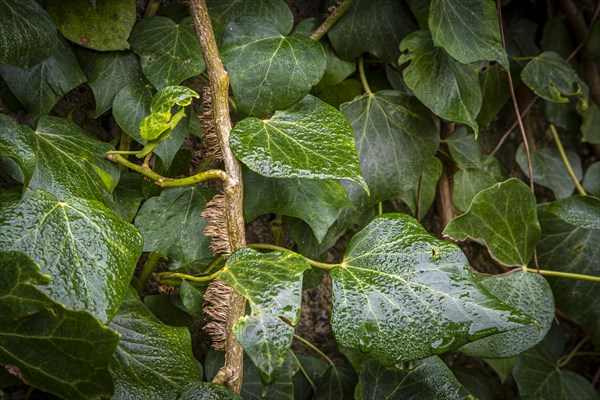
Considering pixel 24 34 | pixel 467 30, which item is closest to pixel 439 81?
pixel 467 30

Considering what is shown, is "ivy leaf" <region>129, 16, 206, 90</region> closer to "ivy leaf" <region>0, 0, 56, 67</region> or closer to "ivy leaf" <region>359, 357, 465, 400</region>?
"ivy leaf" <region>0, 0, 56, 67</region>

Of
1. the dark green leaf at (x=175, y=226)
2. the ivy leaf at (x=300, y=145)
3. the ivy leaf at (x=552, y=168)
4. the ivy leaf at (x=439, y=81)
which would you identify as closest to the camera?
the ivy leaf at (x=300, y=145)

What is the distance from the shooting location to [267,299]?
21.8 inches

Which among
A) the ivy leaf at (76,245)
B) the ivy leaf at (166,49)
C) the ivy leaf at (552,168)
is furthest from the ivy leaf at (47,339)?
the ivy leaf at (552,168)

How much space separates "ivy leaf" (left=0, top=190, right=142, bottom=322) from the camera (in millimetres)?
529

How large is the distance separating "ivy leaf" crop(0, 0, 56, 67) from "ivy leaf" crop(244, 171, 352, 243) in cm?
28

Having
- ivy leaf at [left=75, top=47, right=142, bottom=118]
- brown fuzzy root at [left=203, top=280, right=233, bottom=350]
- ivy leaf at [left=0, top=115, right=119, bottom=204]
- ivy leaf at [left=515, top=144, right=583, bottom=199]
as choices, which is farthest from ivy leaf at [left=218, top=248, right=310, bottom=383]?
ivy leaf at [left=515, top=144, right=583, bottom=199]

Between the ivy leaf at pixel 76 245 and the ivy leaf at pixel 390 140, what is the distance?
0.35 meters

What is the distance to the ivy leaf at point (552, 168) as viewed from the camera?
1103 mm

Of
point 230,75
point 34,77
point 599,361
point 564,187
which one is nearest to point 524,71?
point 564,187

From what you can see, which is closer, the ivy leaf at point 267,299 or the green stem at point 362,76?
the ivy leaf at point 267,299

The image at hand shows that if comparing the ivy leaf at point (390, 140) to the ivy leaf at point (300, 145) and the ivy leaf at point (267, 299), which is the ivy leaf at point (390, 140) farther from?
the ivy leaf at point (267, 299)

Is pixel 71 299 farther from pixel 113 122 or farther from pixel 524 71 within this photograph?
pixel 524 71

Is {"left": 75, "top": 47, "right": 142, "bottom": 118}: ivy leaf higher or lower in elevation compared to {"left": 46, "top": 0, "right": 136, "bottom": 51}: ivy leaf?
lower
